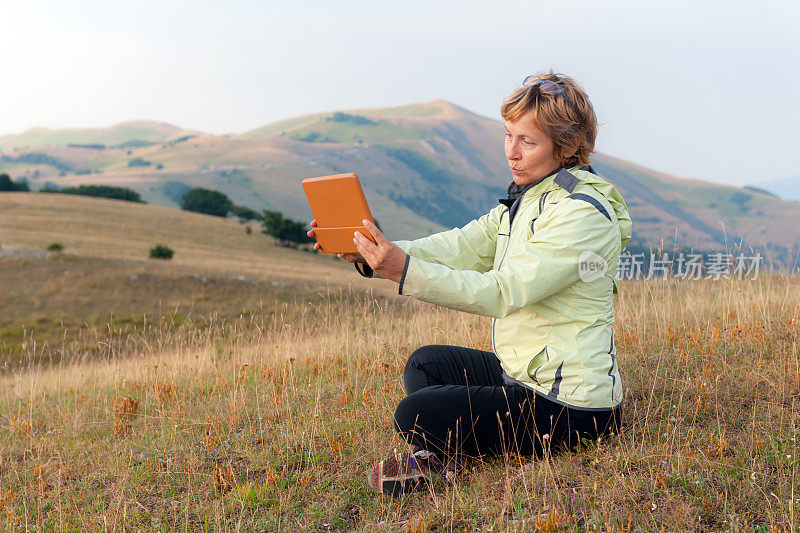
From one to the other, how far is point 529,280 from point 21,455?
398 cm

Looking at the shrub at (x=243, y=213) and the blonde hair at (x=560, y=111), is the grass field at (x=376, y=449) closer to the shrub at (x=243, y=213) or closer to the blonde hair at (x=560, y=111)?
the blonde hair at (x=560, y=111)

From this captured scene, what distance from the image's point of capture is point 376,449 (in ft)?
10.9

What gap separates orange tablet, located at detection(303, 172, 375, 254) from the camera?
2559 millimetres

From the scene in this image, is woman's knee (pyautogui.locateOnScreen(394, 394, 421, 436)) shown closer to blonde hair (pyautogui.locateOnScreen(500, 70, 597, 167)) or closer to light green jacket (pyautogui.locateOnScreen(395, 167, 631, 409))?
light green jacket (pyautogui.locateOnScreen(395, 167, 631, 409))

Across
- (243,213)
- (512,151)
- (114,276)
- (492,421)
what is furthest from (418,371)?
(243,213)

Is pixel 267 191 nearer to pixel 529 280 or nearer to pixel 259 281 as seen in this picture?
pixel 259 281

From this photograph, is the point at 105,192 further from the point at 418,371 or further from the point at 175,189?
the point at 418,371

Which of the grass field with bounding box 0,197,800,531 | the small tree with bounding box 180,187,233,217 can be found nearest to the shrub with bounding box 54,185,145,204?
the small tree with bounding box 180,187,233,217

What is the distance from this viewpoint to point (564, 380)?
2.57 meters

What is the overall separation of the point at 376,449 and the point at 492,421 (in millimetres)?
888

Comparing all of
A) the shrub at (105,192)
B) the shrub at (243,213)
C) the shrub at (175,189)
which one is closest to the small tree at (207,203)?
the shrub at (243,213)

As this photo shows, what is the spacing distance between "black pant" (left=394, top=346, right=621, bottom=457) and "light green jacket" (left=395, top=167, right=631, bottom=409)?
88 mm

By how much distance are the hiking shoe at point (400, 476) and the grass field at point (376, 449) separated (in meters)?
0.07

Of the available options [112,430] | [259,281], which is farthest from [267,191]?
[112,430]
